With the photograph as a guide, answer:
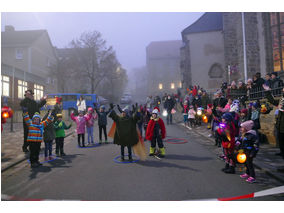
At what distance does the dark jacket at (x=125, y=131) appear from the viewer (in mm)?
5836

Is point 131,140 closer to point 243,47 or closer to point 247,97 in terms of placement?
point 247,97

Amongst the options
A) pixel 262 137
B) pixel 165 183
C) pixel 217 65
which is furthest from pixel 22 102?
pixel 217 65

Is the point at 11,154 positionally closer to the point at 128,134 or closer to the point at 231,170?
the point at 128,134

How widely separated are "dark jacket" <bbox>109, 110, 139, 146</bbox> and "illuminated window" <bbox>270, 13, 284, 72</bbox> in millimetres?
10582

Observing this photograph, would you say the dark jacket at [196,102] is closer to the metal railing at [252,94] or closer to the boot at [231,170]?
the metal railing at [252,94]

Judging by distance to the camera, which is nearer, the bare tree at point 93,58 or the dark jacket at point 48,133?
the dark jacket at point 48,133

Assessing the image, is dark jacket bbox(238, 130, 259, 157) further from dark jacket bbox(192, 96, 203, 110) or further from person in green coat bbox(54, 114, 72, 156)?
dark jacket bbox(192, 96, 203, 110)

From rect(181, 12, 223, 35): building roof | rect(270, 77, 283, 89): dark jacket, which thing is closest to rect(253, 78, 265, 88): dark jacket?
rect(270, 77, 283, 89): dark jacket

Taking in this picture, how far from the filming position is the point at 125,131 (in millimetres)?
5871

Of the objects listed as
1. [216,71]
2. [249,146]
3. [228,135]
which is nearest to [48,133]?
[228,135]

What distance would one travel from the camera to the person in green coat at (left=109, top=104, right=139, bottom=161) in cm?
584

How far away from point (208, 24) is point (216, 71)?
6.05m

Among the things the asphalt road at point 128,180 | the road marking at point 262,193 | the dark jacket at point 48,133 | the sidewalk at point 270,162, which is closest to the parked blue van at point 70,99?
the dark jacket at point 48,133

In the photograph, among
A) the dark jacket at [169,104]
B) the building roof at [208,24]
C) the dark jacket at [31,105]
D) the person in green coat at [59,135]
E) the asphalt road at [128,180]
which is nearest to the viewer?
the asphalt road at [128,180]
